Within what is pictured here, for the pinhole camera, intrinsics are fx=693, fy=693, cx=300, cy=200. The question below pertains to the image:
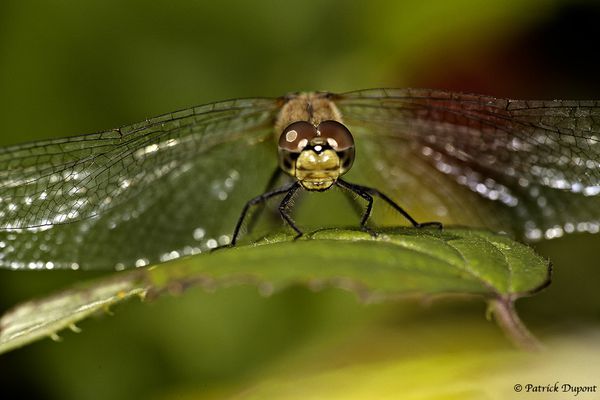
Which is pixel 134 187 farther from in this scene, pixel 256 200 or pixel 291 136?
pixel 291 136

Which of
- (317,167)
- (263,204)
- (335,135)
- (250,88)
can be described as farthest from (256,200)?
(250,88)

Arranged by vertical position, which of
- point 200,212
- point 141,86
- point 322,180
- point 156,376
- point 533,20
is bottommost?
point 156,376

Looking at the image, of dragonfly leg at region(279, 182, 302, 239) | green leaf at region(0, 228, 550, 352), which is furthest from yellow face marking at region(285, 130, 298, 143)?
green leaf at region(0, 228, 550, 352)

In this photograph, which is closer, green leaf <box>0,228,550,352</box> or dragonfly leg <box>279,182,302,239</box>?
green leaf <box>0,228,550,352</box>

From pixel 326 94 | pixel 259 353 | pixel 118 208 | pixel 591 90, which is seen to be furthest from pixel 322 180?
pixel 591 90

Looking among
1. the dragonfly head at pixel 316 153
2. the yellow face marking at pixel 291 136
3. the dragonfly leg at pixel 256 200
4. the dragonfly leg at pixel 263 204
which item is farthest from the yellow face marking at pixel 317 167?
the dragonfly leg at pixel 263 204

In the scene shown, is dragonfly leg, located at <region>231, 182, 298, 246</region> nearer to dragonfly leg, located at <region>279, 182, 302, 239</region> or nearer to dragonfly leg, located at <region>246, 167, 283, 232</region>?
dragonfly leg, located at <region>279, 182, 302, 239</region>

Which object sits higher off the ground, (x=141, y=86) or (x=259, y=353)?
(x=141, y=86)

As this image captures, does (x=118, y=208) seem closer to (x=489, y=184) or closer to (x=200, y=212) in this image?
(x=200, y=212)
